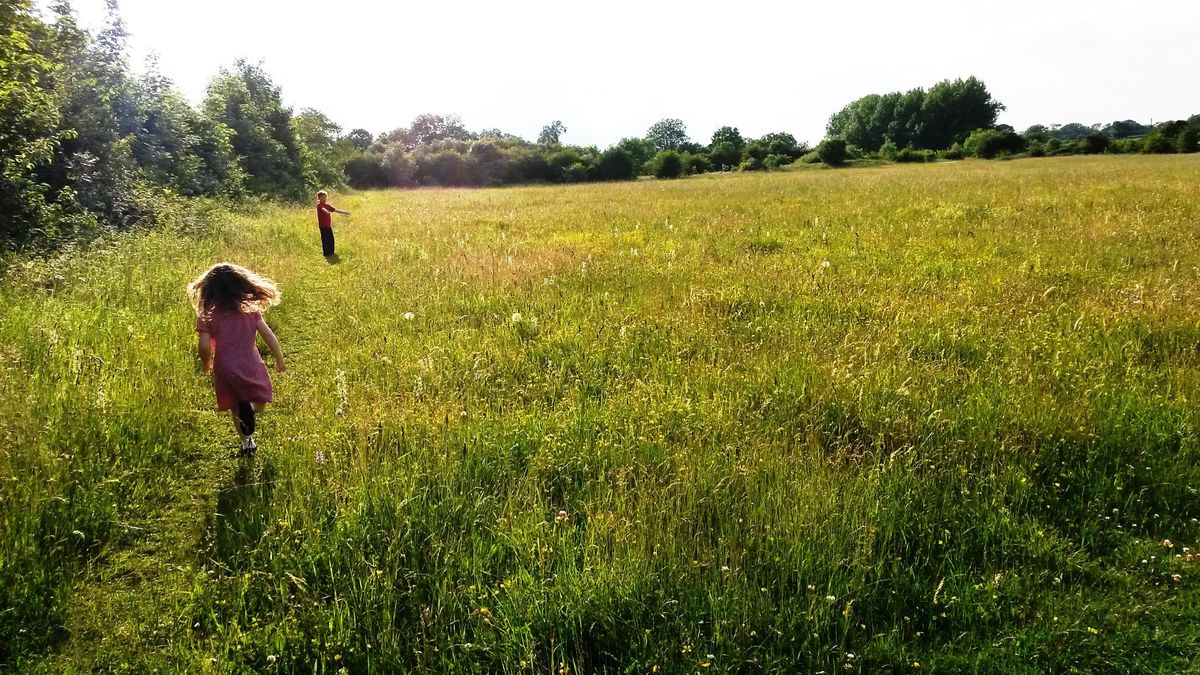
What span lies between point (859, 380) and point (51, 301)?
9087 millimetres

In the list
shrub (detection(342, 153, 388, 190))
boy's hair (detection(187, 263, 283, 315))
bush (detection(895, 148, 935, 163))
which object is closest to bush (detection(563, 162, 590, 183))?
shrub (detection(342, 153, 388, 190))

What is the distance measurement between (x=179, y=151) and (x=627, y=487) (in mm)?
22094

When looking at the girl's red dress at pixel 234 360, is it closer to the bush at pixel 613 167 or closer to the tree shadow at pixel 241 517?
the tree shadow at pixel 241 517

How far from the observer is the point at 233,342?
4496 millimetres

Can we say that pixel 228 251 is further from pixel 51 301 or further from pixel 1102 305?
pixel 1102 305

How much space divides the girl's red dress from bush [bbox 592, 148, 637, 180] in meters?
68.7

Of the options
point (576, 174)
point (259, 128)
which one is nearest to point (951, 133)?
point (576, 174)

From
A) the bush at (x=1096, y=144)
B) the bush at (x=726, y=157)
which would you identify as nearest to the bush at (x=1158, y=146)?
the bush at (x=1096, y=144)

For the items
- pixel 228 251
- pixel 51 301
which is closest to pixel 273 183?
pixel 228 251

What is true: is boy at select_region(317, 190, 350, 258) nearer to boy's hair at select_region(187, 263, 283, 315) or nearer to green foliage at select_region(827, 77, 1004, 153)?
boy's hair at select_region(187, 263, 283, 315)

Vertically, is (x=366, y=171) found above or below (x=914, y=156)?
above

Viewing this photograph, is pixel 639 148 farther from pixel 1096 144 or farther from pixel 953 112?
pixel 1096 144

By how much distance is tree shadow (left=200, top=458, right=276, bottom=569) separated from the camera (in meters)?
3.26

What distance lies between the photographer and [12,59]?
→ 30.7 feet
